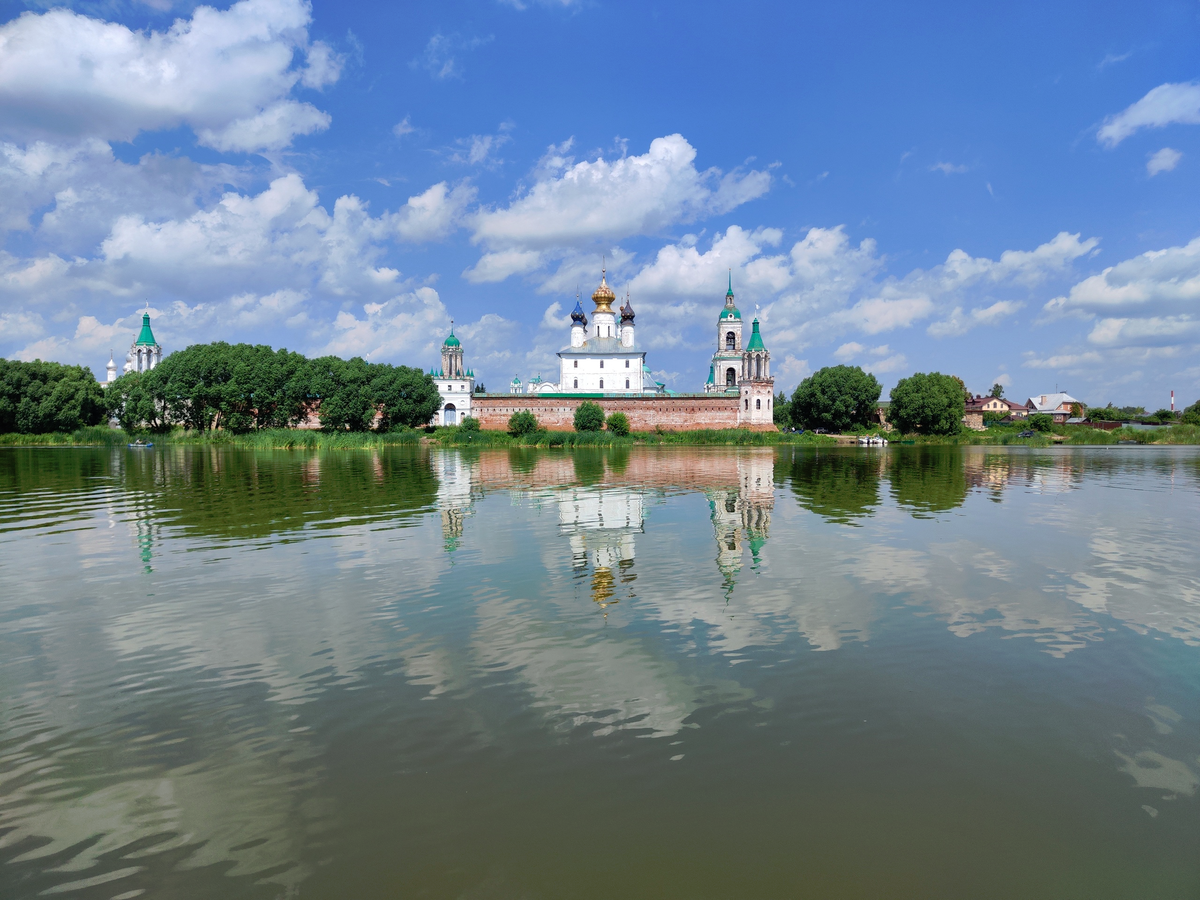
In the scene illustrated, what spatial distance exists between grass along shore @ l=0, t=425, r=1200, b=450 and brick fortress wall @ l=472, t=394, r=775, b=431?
8.20 ft

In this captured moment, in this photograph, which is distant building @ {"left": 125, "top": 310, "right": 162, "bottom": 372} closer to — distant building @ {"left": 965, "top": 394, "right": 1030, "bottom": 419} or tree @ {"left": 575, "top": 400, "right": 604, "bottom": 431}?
tree @ {"left": 575, "top": 400, "right": 604, "bottom": 431}

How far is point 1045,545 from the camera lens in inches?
521

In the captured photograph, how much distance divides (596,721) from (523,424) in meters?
63.5

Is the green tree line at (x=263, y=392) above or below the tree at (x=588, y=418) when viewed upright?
above

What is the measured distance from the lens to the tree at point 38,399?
6306 centimetres

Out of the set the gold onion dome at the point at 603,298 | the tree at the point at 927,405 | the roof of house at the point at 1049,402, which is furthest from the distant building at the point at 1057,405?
the gold onion dome at the point at 603,298

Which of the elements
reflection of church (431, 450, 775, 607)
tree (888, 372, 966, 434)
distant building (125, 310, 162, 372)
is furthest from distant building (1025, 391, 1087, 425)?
distant building (125, 310, 162, 372)

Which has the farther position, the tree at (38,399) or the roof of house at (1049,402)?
the roof of house at (1049,402)

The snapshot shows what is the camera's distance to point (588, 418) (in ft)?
225

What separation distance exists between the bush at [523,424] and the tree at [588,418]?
4151mm

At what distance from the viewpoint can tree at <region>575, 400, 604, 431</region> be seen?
68625 millimetres

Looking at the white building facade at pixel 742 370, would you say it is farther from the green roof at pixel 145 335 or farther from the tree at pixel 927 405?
the green roof at pixel 145 335

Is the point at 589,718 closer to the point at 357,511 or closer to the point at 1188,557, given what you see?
the point at 1188,557

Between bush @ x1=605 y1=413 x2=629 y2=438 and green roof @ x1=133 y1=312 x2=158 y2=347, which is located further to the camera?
green roof @ x1=133 y1=312 x2=158 y2=347
